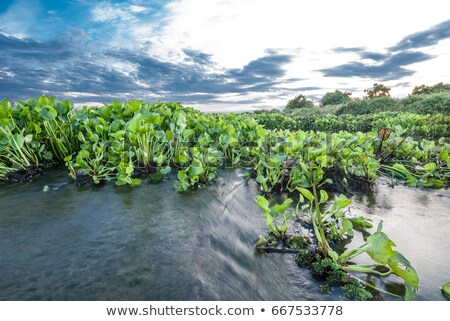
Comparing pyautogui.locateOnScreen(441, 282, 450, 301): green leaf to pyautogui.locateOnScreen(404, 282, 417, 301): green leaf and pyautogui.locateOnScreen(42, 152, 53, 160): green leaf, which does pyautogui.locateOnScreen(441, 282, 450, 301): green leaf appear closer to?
pyautogui.locateOnScreen(404, 282, 417, 301): green leaf

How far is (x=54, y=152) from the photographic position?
2.85 metres

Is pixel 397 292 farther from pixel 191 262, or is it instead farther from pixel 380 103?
pixel 380 103

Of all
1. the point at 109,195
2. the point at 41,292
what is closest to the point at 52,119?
the point at 109,195

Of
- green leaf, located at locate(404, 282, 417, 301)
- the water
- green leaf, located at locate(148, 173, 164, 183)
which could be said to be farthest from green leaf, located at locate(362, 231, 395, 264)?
green leaf, located at locate(148, 173, 164, 183)

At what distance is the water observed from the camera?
3.37 ft

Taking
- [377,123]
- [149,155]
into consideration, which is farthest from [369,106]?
[149,155]

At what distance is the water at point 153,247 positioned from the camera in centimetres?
103

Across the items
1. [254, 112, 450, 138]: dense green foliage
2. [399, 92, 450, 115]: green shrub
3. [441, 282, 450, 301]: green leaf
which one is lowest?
[441, 282, 450, 301]: green leaf

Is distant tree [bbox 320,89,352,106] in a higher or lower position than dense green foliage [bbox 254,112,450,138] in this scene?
higher

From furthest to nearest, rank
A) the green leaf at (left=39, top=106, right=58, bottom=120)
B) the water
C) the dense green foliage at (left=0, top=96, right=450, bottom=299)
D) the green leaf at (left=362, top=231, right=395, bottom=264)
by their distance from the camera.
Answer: the green leaf at (left=39, top=106, right=58, bottom=120)
the dense green foliage at (left=0, top=96, right=450, bottom=299)
the green leaf at (left=362, top=231, right=395, bottom=264)
the water

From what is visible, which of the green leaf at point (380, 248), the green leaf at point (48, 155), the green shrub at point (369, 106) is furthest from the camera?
the green shrub at point (369, 106)

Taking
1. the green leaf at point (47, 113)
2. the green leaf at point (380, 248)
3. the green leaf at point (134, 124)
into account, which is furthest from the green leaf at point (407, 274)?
the green leaf at point (47, 113)

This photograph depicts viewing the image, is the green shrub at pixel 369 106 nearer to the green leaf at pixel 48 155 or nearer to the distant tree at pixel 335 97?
the distant tree at pixel 335 97
